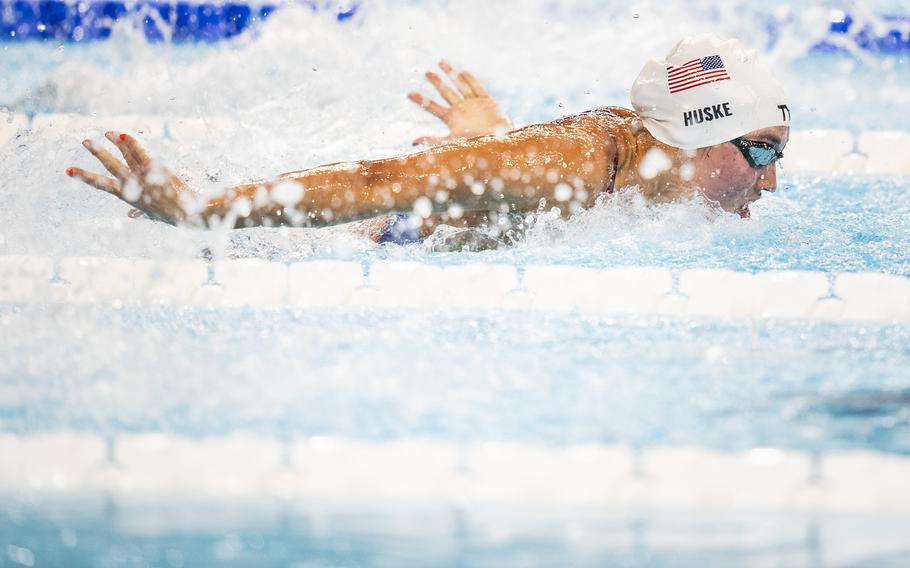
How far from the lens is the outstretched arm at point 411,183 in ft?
6.43

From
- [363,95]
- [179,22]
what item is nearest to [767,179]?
[363,95]

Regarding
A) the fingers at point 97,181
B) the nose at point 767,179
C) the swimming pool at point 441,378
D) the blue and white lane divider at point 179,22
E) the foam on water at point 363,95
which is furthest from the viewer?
the blue and white lane divider at point 179,22

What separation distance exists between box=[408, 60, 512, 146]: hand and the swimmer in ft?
1.37

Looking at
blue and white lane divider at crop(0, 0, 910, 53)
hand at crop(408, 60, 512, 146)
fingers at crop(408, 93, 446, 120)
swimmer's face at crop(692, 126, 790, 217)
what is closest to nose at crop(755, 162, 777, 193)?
swimmer's face at crop(692, 126, 790, 217)

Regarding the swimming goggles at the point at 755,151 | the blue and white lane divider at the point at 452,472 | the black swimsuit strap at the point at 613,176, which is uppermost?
the swimming goggles at the point at 755,151

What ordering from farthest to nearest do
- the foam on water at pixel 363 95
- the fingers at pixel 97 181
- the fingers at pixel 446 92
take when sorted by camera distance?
the fingers at pixel 446 92 → the foam on water at pixel 363 95 → the fingers at pixel 97 181

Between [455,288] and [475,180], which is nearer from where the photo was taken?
[475,180]

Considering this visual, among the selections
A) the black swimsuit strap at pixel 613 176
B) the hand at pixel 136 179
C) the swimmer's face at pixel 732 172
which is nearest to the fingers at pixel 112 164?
the hand at pixel 136 179

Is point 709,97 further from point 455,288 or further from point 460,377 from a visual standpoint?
point 460,377

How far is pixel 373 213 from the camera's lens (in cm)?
213

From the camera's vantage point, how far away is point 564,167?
2.28 meters

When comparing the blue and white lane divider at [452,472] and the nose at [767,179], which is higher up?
the nose at [767,179]

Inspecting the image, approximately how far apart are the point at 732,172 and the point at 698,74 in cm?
24

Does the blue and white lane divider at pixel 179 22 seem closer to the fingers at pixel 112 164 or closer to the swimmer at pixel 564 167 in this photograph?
the swimmer at pixel 564 167
